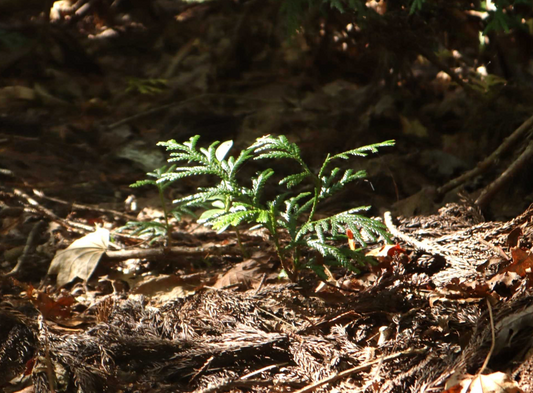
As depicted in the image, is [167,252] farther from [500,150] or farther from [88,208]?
[500,150]

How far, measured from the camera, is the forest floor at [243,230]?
1.62m

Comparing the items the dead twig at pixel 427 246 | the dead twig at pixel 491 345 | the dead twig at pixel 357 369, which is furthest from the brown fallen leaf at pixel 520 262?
the dead twig at pixel 357 369

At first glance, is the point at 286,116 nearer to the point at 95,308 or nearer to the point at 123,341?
the point at 95,308

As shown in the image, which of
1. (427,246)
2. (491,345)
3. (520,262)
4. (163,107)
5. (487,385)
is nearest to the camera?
(487,385)

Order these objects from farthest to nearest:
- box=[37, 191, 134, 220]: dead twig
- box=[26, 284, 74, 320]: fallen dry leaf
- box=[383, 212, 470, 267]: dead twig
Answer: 1. box=[37, 191, 134, 220]: dead twig
2. box=[26, 284, 74, 320]: fallen dry leaf
3. box=[383, 212, 470, 267]: dead twig

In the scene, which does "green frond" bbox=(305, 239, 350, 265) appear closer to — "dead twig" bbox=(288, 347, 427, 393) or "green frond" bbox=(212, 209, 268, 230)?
"green frond" bbox=(212, 209, 268, 230)

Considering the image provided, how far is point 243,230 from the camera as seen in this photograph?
2.92m

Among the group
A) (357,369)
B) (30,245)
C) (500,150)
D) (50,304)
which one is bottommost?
(30,245)

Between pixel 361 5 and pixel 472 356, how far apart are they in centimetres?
244

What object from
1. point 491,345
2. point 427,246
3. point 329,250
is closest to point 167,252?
point 329,250

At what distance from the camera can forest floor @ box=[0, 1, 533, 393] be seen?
5.33ft

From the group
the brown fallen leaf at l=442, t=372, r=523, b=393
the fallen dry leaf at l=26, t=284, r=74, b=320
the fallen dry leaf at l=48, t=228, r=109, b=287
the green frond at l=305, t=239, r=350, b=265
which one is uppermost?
the brown fallen leaf at l=442, t=372, r=523, b=393

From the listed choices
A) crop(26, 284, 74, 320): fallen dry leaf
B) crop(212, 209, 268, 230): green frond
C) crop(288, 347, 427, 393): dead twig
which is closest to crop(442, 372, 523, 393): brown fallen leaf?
crop(288, 347, 427, 393): dead twig

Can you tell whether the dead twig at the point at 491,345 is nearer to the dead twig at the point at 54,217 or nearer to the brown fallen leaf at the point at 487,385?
the brown fallen leaf at the point at 487,385
